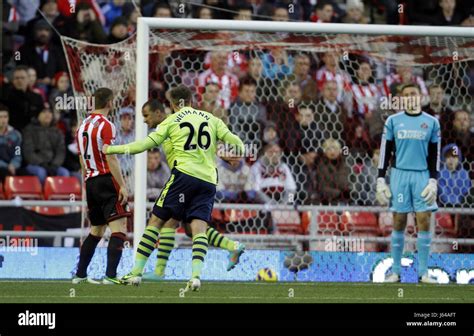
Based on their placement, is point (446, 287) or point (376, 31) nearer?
point (446, 287)

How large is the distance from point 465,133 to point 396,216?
2.26m

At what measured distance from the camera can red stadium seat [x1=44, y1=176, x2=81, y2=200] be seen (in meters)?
14.6

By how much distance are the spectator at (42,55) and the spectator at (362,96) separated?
4.11m

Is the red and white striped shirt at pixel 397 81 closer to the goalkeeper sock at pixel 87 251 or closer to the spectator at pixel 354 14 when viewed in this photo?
the spectator at pixel 354 14

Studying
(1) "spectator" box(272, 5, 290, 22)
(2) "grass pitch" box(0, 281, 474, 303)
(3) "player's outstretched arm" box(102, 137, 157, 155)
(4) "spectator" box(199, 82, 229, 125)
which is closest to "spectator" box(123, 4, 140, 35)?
(1) "spectator" box(272, 5, 290, 22)

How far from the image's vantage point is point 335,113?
46.2ft

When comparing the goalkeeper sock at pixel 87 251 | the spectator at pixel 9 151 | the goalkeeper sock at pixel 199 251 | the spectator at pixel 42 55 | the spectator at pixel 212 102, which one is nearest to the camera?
the goalkeeper sock at pixel 199 251

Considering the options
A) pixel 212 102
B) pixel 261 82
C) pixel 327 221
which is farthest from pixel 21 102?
pixel 327 221

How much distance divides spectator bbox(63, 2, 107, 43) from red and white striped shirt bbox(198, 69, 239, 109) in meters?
2.56

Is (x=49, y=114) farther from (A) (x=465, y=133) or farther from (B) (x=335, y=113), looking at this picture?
(A) (x=465, y=133)

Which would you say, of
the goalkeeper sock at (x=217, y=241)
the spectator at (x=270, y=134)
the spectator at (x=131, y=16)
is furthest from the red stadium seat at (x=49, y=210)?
the goalkeeper sock at (x=217, y=241)

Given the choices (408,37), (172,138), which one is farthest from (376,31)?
(172,138)

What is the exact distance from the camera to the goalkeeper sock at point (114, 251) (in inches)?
412

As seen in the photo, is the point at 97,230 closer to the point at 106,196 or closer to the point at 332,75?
the point at 106,196
